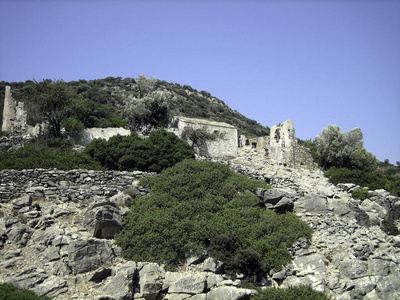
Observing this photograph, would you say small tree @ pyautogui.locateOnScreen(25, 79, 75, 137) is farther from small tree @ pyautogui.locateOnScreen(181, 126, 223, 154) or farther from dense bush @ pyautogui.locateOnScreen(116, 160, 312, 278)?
dense bush @ pyautogui.locateOnScreen(116, 160, 312, 278)

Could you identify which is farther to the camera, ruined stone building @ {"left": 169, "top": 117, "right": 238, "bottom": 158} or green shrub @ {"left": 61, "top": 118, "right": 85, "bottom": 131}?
green shrub @ {"left": 61, "top": 118, "right": 85, "bottom": 131}

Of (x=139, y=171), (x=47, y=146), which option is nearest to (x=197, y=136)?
(x=139, y=171)

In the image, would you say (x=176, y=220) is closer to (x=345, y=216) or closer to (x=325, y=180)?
(x=345, y=216)

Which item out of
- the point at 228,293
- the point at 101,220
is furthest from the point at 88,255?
the point at 228,293

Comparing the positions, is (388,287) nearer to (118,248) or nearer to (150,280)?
(150,280)

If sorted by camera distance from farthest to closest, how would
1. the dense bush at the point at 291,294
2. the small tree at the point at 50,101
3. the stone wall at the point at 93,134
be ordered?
the stone wall at the point at 93,134 < the small tree at the point at 50,101 < the dense bush at the point at 291,294

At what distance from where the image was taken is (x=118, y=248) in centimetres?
1708

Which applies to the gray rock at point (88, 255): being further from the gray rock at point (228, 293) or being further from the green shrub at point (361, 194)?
the green shrub at point (361, 194)

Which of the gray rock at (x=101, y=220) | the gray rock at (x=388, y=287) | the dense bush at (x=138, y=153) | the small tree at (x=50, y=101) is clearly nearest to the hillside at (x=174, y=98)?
the small tree at (x=50, y=101)

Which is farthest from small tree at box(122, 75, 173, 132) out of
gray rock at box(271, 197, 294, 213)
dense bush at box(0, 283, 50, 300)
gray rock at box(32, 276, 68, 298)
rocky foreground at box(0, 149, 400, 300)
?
dense bush at box(0, 283, 50, 300)

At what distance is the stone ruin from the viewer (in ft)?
99.9

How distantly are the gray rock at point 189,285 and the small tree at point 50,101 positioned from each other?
55.6 feet

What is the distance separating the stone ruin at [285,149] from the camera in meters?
30.4

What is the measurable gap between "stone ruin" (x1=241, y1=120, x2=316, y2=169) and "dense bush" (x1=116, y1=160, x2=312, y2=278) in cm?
804
